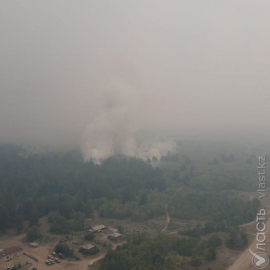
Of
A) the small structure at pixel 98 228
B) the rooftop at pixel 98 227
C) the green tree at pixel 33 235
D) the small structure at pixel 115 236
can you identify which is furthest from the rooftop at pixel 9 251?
the small structure at pixel 115 236

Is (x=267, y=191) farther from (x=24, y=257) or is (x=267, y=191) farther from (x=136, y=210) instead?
(x=24, y=257)

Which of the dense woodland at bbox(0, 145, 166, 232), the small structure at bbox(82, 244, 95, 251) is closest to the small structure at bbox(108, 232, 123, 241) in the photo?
the small structure at bbox(82, 244, 95, 251)

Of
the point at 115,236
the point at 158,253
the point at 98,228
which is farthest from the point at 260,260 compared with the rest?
the point at 98,228

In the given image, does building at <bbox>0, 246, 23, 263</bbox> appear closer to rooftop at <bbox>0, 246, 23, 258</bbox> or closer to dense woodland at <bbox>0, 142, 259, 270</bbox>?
rooftop at <bbox>0, 246, 23, 258</bbox>

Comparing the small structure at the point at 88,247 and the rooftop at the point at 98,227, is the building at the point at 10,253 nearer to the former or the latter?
the small structure at the point at 88,247

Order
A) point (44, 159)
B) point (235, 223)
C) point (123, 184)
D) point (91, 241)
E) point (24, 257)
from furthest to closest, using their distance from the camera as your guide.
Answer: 1. point (44, 159)
2. point (123, 184)
3. point (235, 223)
4. point (91, 241)
5. point (24, 257)

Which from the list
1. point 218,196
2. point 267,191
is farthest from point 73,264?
point 267,191

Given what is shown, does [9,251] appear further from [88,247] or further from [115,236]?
[115,236]
